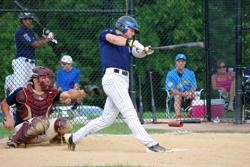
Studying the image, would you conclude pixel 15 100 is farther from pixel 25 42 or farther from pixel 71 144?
pixel 25 42

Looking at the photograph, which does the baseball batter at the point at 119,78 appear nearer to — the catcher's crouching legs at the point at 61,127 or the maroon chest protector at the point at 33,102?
the catcher's crouching legs at the point at 61,127

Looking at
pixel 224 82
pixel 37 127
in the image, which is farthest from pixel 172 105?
pixel 37 127

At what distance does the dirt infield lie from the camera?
7.74m

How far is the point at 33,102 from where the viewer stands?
9898 mm

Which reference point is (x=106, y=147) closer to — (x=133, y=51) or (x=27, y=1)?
(x=133, y=51)

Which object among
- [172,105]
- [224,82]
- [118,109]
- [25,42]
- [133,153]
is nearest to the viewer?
[133,153]

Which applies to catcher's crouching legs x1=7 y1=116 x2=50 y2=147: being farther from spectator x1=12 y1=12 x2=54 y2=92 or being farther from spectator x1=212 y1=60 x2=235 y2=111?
spectator x1=212 y1=60 x2=235 y2=111

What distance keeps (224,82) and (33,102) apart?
634 centimetres

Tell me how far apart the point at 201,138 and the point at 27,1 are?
8.95 m

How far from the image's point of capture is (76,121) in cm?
1409

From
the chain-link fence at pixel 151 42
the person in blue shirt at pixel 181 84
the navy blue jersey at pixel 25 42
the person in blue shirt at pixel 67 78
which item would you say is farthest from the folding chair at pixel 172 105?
the navy blue jersey at pixel 25 42

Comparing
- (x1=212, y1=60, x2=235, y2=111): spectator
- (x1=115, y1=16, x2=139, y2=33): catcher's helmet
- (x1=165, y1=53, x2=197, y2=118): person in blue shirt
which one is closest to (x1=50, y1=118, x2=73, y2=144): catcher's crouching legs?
(x1=115, y1=16, x2=139, y2=33): catcher's helmet

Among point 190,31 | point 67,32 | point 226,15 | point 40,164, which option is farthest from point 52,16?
point 40,164

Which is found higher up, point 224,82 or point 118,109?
point 224,82
